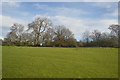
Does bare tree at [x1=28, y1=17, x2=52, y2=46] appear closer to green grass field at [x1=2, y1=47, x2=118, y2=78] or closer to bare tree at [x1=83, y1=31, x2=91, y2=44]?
bare tree at [x1=83, y1=31, x2=91, y2=44]

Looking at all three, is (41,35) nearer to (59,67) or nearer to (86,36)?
(86,36)

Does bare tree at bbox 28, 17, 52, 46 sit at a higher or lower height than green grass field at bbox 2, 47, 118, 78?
higher

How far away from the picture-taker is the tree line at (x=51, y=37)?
41.8 m

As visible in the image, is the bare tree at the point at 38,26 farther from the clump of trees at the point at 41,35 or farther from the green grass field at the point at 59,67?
the green grass field at the point at 59,67

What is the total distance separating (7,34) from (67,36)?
18.6m

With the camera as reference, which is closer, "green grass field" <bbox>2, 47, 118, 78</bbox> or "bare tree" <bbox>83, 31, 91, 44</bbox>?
"green grass field" <bbox>2, 47, 118, 78</bbox>

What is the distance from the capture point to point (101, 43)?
4153 cm

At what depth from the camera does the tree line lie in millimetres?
41812

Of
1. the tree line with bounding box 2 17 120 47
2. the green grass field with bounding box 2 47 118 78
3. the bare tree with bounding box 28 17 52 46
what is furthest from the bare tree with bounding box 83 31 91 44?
the green grass field with bounding box 2 47 118 78

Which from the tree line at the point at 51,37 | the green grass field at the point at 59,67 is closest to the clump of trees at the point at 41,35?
the tree line at the point at 51,37

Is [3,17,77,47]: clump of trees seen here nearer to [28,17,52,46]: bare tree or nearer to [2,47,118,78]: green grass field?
[28,17,52,46]: bare tree

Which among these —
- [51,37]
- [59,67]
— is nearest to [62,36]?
[51,37]

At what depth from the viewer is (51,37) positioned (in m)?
46.3

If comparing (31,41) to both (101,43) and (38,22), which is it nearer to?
(38,22)
